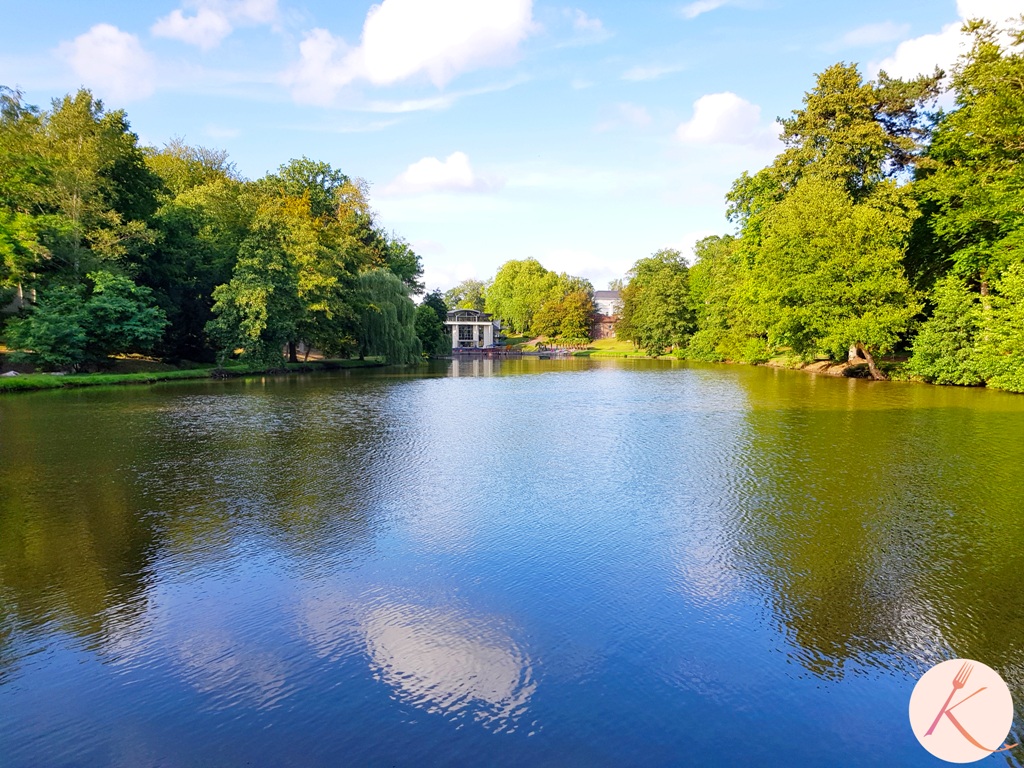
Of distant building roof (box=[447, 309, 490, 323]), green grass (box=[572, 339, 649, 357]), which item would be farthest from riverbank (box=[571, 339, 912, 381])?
distant building roof (box=[447, 309, 490, 323])

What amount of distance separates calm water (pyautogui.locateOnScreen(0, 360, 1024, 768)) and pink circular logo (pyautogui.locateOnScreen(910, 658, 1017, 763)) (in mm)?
116

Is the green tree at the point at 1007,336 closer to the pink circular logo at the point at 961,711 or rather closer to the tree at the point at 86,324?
the pink circular logo at the point at 961,711

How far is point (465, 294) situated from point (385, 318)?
382 ft

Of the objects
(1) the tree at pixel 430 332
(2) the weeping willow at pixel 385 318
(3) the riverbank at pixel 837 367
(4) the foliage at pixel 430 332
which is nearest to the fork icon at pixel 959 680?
(3) the riverbank at pixel 837 367

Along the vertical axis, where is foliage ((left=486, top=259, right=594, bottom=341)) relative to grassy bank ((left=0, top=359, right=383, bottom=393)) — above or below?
above

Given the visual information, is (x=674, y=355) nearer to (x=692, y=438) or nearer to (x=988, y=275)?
(x=988, y=275)

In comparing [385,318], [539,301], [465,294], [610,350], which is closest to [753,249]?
[385,318]

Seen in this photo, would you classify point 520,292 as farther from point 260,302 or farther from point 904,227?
point 904,227

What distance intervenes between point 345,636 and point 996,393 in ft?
86.1

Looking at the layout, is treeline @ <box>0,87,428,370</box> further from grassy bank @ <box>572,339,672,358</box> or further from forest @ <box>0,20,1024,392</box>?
grassy bank @ <box>572,339,672,358</box>

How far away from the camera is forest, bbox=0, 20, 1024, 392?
2500 cm

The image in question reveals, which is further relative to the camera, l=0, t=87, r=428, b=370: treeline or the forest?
l=0, t=87, r=428, b=370: treeline

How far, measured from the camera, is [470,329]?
Result: 104 m

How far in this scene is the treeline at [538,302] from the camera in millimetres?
97250
